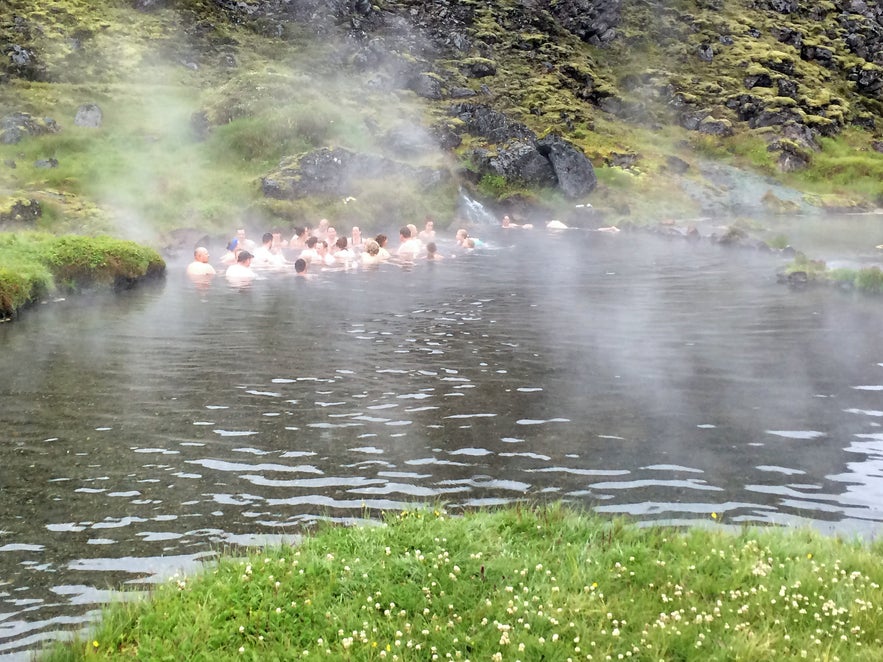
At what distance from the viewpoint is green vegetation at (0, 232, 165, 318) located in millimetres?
22359

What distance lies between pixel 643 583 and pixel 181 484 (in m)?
6.13

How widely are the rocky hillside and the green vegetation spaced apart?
809 centimetres

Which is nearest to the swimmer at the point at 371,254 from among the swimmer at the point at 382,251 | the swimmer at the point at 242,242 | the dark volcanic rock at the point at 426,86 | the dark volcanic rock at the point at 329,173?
the swimmer at the point at 382,251

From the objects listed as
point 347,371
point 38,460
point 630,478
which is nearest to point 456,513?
point 630,478

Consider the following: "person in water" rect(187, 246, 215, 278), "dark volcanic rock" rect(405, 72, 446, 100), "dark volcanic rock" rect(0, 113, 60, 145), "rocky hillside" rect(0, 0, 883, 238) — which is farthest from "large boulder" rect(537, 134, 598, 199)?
"person in water" rect(187, 246, 215, 278)

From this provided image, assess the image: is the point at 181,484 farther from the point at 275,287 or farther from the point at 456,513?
the point at 275,287

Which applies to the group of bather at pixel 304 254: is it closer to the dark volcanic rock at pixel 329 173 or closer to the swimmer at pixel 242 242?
the swimmer at pixel 242 242

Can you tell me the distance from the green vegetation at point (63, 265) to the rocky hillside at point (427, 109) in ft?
26.5

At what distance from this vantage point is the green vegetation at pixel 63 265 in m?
22.4

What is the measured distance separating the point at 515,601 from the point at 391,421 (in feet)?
21.2

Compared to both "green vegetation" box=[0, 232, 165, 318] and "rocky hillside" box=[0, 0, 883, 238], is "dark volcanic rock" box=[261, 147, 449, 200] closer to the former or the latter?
"rocky hillside" box=[0, 0, 883, 238]

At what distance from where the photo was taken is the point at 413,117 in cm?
6494

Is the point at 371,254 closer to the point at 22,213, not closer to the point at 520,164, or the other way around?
the point at 22,213

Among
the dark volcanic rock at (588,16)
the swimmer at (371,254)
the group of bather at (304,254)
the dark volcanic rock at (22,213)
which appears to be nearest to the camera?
the group of bather at (304,254)
